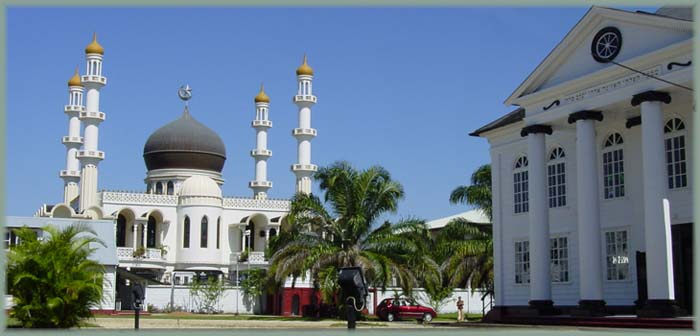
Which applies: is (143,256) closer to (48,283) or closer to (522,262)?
(522,262)

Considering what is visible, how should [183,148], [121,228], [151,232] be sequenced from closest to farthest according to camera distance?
[121,228], [151,232], [183,148]

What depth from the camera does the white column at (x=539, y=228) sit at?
31.2m

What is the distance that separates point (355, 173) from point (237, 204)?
35598mm

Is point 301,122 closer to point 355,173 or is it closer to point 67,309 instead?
point 355,173

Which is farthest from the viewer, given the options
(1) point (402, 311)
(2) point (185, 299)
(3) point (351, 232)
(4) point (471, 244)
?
(2) point (185, 299)

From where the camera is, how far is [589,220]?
28891 mm

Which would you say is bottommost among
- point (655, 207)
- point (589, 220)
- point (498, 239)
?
point (498, 239)

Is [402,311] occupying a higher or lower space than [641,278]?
lower

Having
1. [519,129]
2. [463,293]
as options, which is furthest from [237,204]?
[519,129]

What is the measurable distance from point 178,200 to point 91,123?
864 centimetres

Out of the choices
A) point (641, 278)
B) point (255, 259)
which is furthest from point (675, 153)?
point (255, 259)

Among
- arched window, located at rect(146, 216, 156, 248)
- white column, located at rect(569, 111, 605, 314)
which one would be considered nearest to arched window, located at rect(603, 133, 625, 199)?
white column, located at rect(569, 111, 605, 314)

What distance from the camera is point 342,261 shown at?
129 feet

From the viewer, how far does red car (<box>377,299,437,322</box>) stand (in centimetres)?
4278
